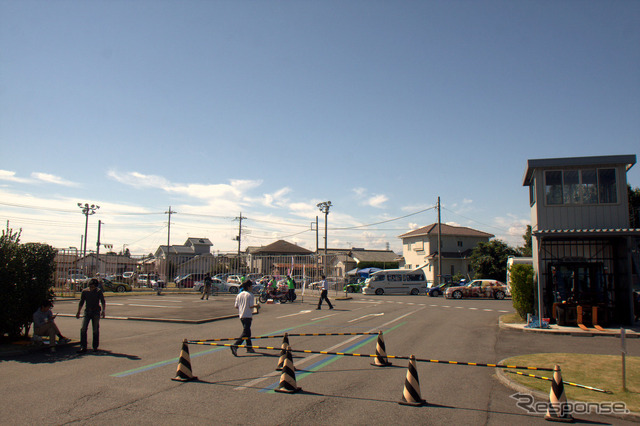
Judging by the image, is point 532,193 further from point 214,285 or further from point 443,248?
point 443,248

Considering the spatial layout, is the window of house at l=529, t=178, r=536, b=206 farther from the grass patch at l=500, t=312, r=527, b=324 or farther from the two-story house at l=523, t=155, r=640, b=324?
the grass patch at l=500, t=312, r=527, b=324

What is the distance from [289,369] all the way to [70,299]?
25194 millimetres

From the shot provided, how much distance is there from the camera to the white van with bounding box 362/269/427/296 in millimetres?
41156

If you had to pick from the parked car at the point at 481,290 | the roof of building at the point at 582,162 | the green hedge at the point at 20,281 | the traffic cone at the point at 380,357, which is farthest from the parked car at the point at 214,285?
the traffic cone at the point at 380,357

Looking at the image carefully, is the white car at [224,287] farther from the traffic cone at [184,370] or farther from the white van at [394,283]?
the traffic cone at [184,370]

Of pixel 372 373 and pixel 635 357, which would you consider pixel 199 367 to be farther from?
pixel 635 357

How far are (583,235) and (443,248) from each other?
4290cm

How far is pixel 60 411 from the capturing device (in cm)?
622

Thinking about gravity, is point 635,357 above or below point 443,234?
below

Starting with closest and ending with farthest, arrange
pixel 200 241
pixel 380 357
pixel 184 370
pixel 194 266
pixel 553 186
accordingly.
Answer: pixel 184 370 < pixel 380 357 < pixel 553 186 < pixel 194 266 < pixel 200 241

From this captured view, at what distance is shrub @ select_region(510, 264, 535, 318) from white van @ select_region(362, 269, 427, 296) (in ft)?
76.8

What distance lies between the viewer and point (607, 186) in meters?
16.8

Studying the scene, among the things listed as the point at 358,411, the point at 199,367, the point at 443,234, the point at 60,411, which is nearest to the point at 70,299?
the point at 199,367

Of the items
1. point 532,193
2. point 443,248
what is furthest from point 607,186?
point 443,248
